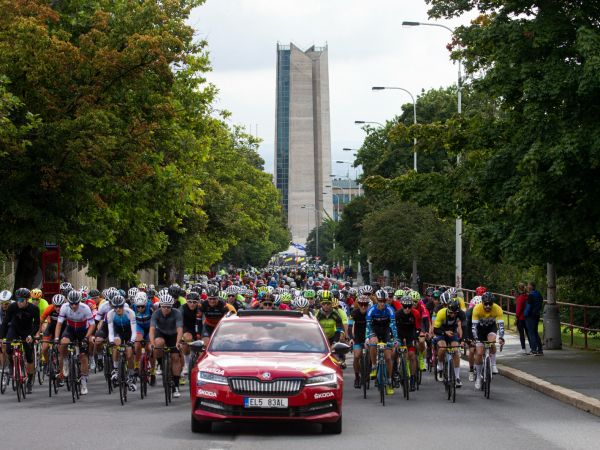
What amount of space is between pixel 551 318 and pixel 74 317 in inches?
568

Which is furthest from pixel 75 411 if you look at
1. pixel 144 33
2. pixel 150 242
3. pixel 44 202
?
pixel 150 242

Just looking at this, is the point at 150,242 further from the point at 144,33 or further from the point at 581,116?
the point at 581,116

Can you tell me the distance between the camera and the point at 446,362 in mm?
18344

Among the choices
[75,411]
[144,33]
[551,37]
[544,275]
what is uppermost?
[144,33]

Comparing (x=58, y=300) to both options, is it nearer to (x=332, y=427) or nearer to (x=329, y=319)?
(x=329, y=319)


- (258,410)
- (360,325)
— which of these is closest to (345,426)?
(258,410)

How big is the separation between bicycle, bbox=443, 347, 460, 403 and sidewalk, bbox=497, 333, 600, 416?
1754mm

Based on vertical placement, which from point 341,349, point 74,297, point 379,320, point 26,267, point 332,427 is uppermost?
point 26,267

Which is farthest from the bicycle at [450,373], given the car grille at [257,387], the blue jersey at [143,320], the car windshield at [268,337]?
the car grille at [257,387]

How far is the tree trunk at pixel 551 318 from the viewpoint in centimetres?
2917

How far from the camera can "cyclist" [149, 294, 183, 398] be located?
708 inches

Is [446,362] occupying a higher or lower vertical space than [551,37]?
lower

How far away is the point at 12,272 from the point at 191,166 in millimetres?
9083

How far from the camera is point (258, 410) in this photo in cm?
1288
